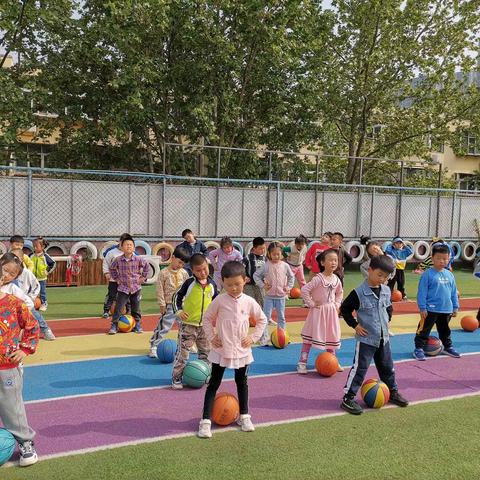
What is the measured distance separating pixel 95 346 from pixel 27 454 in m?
4.51

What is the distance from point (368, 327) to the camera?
638 centimetres

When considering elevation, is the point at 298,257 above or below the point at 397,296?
above

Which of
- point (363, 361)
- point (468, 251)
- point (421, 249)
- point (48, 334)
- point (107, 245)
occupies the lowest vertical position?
point (48, 334)

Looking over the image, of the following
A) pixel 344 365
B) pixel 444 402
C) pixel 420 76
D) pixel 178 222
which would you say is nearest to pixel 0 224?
pixel 178 222

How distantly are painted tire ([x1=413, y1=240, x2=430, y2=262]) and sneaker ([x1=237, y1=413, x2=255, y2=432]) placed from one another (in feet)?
57.6

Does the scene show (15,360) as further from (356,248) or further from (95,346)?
(356,248)

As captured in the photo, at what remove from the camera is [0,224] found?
15.6 m

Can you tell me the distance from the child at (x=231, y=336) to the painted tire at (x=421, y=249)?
17439 mm

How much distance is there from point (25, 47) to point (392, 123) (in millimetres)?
17321

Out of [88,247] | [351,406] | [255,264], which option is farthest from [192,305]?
[88,247]

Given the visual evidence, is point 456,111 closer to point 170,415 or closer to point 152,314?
point 152,314

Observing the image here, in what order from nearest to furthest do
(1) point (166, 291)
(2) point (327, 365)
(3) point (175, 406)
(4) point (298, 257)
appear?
(3) point (175, 406) → (2) point (327, 365) → (1) point (166, 291) → (4) point (298, 257)

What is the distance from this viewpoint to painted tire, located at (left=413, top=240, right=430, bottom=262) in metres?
21.9

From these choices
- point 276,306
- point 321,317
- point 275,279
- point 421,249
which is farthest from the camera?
point 421,249
